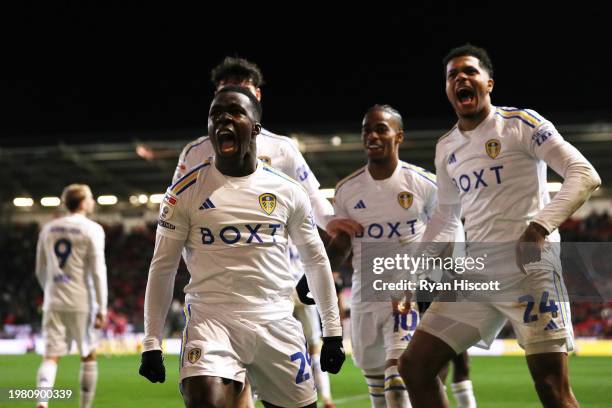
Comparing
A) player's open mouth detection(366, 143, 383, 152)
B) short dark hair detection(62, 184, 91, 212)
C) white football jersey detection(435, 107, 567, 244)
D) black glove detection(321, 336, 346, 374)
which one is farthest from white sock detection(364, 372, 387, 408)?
short dark hair detection(62, 184, 91, 212)

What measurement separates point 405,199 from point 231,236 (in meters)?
2.61

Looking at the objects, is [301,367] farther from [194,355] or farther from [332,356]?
[194,355]

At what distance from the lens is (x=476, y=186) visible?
5.04 meters

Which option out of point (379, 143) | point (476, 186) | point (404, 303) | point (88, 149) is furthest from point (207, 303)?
point (88, 149)

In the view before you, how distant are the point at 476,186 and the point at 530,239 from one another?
0.73 m

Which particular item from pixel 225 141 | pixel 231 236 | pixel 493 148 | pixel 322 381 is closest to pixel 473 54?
pixel 493 148

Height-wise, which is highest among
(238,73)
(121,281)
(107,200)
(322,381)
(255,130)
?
(107,200)

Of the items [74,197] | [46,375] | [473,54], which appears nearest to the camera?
[473,54]

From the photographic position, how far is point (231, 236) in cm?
429

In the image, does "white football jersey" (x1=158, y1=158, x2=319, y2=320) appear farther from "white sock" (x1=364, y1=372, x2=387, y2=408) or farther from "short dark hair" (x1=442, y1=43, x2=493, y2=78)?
"white sock" (x1=364, y1=372, x2=387, y2=408)

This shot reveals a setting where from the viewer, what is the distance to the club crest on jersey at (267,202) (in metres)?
4.37

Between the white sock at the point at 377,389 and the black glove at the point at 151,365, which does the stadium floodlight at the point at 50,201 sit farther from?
the black glove at the point at 151,365

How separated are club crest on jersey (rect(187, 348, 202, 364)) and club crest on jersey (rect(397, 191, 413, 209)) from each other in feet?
9.44

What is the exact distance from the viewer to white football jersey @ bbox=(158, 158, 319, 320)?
4.28m
